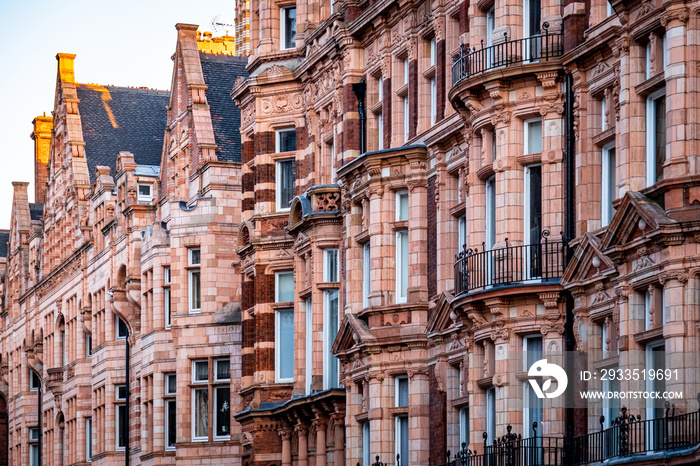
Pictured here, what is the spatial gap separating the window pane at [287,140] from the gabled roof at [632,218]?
22.2 m

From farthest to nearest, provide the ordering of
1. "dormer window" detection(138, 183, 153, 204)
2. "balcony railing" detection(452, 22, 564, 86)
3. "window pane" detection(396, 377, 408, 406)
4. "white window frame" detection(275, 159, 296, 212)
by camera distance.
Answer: "dormer window" detection(138, 183, 153, 204) < "white window frame" detection(275, 159, 296, 212) < "window pane" detection(396, 377, 408, 406) < "balcony railing" detection(452, 22, 564, 86)

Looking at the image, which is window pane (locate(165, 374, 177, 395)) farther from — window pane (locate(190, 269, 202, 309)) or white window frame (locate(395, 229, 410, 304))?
white window frame (locate(395, 229, 410, 304))

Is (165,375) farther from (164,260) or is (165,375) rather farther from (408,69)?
(408,69)

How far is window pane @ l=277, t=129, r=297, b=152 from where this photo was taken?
55.1 meters

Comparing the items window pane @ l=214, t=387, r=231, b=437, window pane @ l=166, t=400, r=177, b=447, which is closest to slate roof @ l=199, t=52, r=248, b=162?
window pane @ l=214, t=387, r=231, b=437

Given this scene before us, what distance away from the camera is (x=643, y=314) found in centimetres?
3331

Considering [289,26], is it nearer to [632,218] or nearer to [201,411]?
[201,411]

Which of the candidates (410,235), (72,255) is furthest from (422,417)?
(72,255)

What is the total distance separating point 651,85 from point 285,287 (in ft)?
74.1

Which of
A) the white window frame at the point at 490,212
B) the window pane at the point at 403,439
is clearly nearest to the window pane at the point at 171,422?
the window pane at the point at 403,439

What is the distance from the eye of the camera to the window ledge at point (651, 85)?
33.0m

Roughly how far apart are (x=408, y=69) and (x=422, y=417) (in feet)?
29.1

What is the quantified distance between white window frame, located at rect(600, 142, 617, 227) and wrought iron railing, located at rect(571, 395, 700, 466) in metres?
4.17

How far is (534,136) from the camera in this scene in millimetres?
38438
